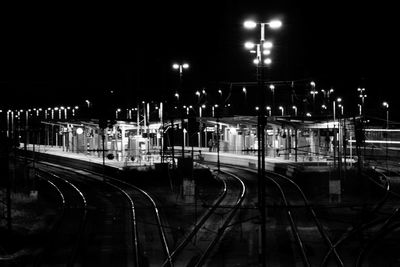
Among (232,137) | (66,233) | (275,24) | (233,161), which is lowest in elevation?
(66,233)

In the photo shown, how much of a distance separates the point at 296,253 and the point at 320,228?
3053 millimetres

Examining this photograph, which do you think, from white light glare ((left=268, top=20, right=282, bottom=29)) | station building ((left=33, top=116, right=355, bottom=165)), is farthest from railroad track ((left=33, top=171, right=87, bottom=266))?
station building ((left=33, top=116, right=355, bottom=165))

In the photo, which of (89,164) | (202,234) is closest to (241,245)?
(202,234)

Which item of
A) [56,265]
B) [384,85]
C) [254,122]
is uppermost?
[384,85]

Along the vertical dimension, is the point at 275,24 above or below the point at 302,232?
above

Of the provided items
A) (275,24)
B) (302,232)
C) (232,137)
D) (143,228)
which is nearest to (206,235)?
(143,228)

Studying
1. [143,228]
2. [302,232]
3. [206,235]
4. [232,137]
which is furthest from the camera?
[232,137]

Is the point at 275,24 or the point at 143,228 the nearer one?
the point at 275,24

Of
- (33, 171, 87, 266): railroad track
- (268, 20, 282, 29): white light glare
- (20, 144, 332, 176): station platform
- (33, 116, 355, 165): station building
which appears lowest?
(33, 171, 87, 266): railroad track

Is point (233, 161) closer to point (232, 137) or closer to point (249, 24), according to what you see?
point (232, 137)

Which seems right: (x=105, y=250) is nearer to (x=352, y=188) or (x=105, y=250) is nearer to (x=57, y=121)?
(x=352, y=188)

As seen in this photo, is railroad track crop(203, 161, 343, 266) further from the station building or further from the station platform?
the station building

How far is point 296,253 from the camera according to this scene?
601 inches

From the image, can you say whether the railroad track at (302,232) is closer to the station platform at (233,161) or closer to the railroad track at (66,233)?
the station platform at (233,161)
